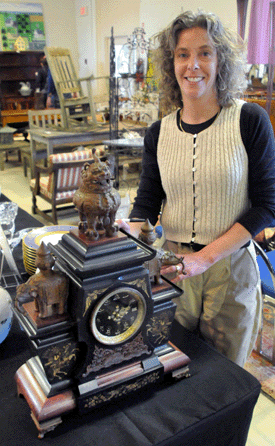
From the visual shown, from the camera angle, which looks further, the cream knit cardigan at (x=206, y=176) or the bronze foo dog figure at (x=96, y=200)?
the cream knit cardigan at (x=206, y=176)

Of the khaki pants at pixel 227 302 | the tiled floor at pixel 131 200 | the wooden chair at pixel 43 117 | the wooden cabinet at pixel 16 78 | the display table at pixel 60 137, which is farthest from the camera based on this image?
the wooden cabinet at pixel 16 78

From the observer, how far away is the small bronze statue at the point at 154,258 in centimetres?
89

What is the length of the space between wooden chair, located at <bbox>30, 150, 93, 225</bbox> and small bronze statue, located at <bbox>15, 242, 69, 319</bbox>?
126 inches

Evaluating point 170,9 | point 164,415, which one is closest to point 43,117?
point 170,9

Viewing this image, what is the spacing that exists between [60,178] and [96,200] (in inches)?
134

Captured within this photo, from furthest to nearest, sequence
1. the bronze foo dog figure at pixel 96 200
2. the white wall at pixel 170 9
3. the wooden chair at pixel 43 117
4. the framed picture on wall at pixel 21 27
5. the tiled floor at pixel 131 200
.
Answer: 1. the framed picture on wall at pixel 21 27
2. the wooden chair at pixel 43 117
3. the white wall at pixel 170 9
4. the tiled floor at pixel 131 200
5. the bronze foo dog figure at pixel 96 200

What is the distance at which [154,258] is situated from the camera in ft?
2.96

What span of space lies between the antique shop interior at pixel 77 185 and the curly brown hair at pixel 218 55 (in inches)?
3.5

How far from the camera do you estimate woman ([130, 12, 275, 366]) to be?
1.13 metres

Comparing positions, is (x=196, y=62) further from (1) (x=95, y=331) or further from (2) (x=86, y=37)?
(2) (x=86, y=37)

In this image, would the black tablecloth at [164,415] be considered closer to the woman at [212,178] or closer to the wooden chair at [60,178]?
the woman at [212,178]

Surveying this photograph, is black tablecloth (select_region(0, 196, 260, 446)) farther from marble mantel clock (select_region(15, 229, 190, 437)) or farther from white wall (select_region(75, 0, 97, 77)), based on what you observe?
white wall (select_region(75, 0, 97, 77))

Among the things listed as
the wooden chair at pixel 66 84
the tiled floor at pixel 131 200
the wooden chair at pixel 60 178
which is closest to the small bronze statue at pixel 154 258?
the tiled floor at pixel 131 200

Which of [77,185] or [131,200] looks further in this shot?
[131,200]
